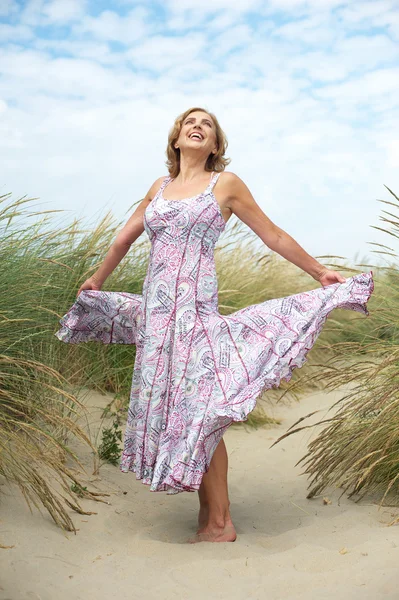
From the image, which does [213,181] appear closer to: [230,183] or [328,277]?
[230,183]

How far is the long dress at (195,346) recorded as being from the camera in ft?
10.4

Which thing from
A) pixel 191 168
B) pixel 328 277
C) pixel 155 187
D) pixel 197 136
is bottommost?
pixel 328 277

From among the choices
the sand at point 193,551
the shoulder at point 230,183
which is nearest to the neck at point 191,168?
the shoulder at point 230,183

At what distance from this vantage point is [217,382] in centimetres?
322

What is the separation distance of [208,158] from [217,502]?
172cm

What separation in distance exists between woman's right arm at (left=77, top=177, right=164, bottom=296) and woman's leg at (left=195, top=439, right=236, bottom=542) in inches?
45.2

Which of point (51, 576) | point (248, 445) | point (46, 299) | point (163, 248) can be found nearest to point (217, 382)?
point (163, 248)

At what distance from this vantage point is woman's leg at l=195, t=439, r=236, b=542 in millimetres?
3355

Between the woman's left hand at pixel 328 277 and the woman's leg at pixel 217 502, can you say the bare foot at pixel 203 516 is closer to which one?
the woman's leg at pixel 217 502

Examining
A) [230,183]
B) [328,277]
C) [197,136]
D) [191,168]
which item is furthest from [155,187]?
[328,277]

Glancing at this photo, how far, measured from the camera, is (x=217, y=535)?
11.0 ft

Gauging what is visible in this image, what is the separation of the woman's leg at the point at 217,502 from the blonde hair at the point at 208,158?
140 cm

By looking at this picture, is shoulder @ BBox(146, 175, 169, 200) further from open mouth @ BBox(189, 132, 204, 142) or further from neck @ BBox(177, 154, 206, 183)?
open mouth @ BBox(189, 132, 204, 142)

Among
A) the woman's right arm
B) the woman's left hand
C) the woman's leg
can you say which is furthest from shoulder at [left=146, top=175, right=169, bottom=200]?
the woman's leg
